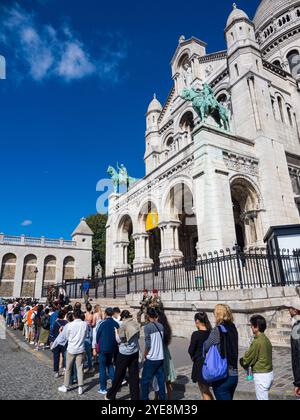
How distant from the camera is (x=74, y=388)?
5371mm

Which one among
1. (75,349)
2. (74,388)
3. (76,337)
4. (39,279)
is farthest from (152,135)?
(74,388)

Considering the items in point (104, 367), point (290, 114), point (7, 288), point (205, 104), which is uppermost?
point (290, 114)

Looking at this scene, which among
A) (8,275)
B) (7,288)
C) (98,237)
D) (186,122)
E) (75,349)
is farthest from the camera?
(98,237)

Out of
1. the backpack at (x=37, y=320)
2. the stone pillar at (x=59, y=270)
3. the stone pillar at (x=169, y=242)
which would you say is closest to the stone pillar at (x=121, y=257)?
the stone pillar at (x=169, y=242)

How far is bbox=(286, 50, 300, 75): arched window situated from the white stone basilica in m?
9.50

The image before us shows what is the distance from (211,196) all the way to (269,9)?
41.6 metres

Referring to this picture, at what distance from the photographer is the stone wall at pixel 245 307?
7.53 metres

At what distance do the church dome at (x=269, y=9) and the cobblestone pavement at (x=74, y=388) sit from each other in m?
46.2

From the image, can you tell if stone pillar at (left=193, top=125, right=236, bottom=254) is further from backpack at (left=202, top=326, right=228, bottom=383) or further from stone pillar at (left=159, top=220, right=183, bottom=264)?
backpack at (left=202, top=326, right=228, bottom=383)

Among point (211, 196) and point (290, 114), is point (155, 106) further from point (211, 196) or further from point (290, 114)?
point (211, 196)

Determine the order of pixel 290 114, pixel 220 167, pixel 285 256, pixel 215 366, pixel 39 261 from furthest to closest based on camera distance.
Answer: pixel 39 261, pixel 290 114, pixel 220 167, pixel 285 256, pixel 215 366

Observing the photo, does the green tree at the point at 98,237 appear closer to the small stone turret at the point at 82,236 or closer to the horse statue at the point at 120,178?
the small stone turret at the point at 82,236
